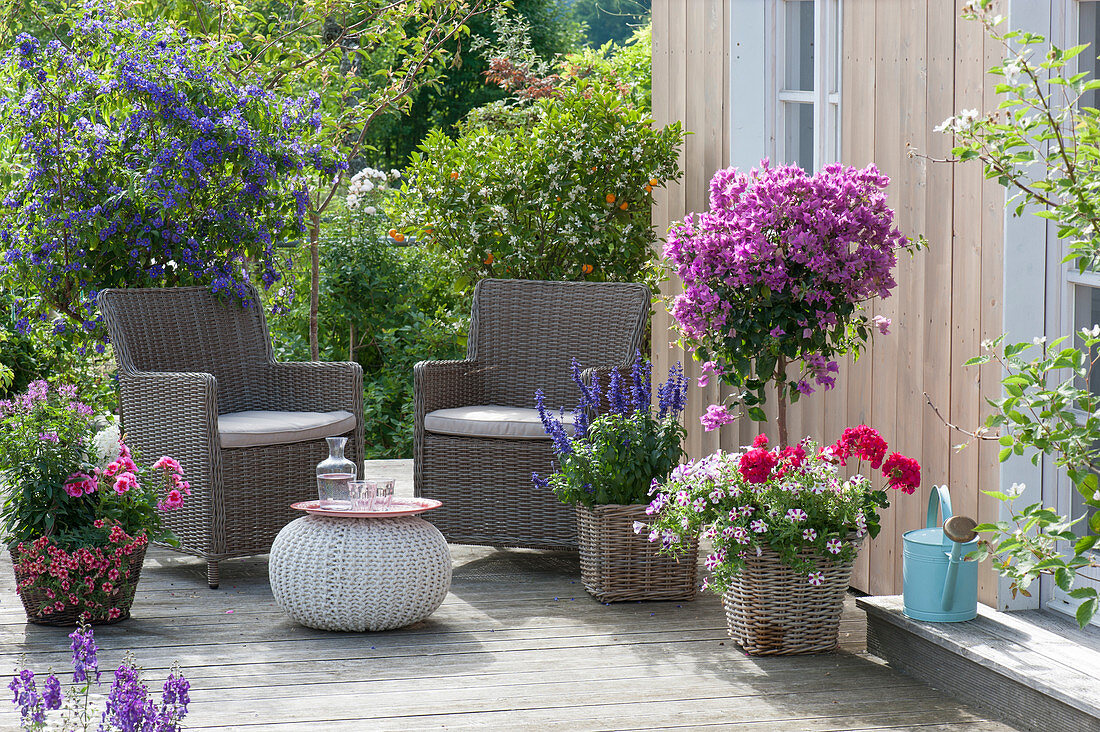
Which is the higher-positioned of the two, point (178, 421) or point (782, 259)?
point (782, 259)

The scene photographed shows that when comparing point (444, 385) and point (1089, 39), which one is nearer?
point (1089, 39)

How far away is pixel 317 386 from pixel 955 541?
7.19ft

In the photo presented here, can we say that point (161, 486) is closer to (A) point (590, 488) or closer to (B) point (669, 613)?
(A) point (590, 488)

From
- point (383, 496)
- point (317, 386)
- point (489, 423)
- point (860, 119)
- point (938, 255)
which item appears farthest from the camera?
point (317, 386)

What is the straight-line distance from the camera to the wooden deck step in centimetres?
243

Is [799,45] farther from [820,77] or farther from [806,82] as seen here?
[820,77]

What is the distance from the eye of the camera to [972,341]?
300 cm

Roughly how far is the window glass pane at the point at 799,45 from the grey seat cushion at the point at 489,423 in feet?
4.28

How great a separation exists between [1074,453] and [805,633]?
1.37 metres

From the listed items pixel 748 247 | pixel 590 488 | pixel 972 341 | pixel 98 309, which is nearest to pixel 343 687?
pixel 590 488

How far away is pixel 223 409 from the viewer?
4.19m

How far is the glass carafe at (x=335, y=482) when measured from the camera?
3.35 meters

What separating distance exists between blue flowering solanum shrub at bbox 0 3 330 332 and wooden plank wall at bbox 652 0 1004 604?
209cm

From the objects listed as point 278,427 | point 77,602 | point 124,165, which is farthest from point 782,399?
point 124,165
